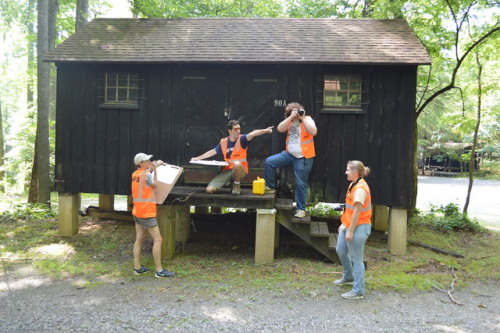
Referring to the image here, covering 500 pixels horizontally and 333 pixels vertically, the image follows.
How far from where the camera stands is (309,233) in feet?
22.8

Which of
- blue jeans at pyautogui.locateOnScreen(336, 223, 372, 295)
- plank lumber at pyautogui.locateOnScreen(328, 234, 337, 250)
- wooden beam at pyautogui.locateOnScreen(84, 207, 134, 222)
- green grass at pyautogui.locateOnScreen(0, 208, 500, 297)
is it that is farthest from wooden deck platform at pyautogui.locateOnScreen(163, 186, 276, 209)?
wooden beam at pyautogui.locateOnScreen(84, 207, 134, 222)

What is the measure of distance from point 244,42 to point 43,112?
6.72 m

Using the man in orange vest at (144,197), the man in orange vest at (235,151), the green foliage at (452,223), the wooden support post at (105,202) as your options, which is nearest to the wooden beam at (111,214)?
the wooden support post at (105,202)

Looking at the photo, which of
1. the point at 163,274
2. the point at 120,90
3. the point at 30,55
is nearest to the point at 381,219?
the point at 163,274

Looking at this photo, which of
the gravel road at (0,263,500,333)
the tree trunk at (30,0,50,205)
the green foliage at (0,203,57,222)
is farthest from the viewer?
the tree trunk at (30,0,50,205)

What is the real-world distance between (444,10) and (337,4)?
4.78 meters

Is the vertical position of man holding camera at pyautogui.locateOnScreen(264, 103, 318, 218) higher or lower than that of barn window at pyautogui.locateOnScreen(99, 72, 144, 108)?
lower

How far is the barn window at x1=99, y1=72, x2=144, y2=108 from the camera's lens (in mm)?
8078

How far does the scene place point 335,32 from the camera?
8.50m

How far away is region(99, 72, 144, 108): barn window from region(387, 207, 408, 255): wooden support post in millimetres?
5704

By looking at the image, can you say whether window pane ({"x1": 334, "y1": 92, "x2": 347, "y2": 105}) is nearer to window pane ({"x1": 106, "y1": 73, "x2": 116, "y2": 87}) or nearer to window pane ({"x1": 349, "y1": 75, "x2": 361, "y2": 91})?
window pane ({"x1": 349, "y1": 75, "x2": 361, "y2": 91})

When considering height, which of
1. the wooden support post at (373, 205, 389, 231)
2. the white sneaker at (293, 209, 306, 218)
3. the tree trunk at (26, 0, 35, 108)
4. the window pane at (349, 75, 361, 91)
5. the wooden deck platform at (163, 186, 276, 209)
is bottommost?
the wooden support post at (373, 205, 389, 231)

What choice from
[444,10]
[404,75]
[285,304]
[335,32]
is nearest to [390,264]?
[285,304]

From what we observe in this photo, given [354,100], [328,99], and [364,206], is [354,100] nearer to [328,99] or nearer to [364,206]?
[328,99]
